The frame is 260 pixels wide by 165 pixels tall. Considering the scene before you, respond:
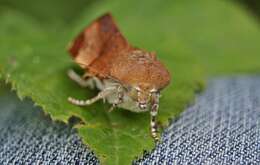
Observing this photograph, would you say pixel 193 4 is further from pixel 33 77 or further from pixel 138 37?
pixel 33 77

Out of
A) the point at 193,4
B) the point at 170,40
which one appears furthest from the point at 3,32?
the point at 193,4

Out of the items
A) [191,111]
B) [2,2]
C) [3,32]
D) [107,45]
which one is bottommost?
[191,111]

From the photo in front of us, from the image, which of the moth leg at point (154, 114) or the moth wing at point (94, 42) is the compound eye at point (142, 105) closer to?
the moth leg at point (154, 114)

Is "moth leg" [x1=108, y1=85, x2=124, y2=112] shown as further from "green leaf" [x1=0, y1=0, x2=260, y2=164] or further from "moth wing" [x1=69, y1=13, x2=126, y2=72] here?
"moth wing" [x1=69, y1=13, x2=126, y2=72]

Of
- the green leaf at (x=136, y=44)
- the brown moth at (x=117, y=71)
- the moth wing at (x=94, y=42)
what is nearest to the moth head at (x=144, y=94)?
the brown moth at (x=117, y=71)

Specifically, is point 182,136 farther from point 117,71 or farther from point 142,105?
point 117,71

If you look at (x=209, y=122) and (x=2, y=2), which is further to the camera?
(x=2, y=2)

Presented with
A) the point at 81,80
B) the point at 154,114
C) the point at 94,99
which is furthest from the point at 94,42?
the point at 154,114
